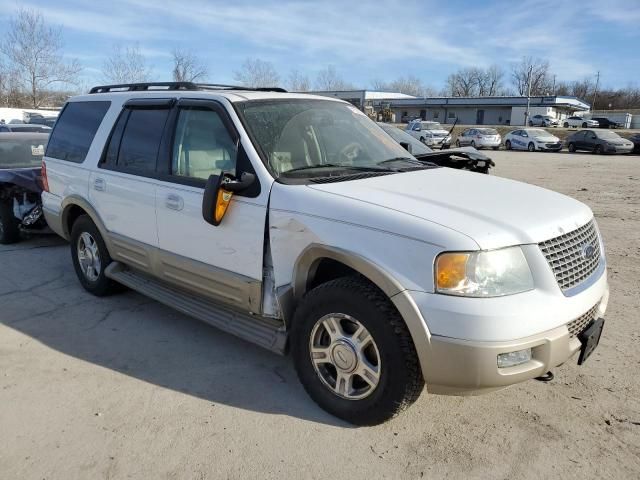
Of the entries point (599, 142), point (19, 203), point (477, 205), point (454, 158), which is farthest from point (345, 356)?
point (599, 142)

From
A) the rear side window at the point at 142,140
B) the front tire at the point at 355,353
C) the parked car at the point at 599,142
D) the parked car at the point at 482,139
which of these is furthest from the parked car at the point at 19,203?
the parked car at the point at 482,139

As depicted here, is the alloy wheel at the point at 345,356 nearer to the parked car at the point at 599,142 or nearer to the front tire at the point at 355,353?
the front tire at the point at 355,353

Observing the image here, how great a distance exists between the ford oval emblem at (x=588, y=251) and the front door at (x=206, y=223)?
1915 mm

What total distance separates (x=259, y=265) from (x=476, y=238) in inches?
56.4

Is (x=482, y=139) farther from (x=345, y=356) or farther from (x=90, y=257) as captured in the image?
(x=345, y=356)

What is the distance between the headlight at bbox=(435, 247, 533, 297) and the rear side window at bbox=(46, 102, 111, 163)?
12.2ft

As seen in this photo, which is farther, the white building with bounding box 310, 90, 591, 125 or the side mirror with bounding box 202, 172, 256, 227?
the white building with bounding box 310, 90, 591, 125

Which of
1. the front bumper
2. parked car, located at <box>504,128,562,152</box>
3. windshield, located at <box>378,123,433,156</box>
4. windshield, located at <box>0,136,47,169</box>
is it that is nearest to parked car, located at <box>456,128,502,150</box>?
parked car, located at <box>504,128,562,152</box>

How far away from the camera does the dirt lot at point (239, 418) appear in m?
2.73

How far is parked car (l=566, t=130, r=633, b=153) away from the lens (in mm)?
29594

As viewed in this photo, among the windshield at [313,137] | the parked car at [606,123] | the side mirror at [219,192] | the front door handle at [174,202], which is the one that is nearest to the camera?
the side mirror at [219,192]

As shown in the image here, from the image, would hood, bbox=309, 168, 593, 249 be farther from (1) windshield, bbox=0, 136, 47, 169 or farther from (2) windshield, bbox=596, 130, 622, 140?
(2) windshield, bbox=596, 130, 622, 140

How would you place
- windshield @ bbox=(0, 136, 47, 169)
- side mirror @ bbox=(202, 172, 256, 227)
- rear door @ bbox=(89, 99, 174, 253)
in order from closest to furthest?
side mirror @ bbox=(202, 172, 256, 227)
rear door @ bbox=(89, 99, 174, 253)
windshield @ bbox=(0, 136, 47, 169)

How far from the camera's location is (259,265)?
11.1 feet
